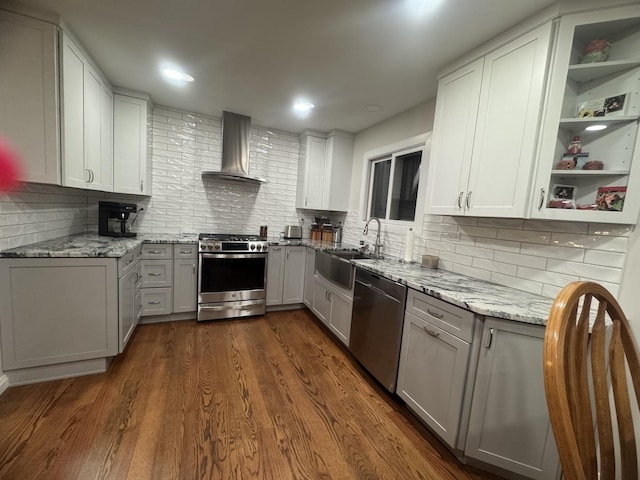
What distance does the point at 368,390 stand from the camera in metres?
1.99

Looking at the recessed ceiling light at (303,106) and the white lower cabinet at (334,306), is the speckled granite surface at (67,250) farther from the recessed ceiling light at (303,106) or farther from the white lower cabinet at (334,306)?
the recessed ceiling light at (303,106)

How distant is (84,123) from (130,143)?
72 cm

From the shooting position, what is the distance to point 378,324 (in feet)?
6.52

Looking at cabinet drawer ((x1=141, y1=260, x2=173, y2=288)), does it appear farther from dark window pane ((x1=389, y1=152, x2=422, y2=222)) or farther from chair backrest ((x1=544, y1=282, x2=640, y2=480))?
chair backrest ((x1=544, y1=282, x2=640, y2=480))

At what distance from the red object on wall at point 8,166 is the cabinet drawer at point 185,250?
126 cm

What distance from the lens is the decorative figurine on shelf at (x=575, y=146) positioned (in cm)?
142

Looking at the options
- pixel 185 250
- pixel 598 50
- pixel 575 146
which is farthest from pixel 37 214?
pixel 598 50

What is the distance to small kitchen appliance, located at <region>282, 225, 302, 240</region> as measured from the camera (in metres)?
3.68

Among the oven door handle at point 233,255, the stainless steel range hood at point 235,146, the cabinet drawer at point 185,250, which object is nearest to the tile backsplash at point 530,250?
the oven door handle at point 233,255

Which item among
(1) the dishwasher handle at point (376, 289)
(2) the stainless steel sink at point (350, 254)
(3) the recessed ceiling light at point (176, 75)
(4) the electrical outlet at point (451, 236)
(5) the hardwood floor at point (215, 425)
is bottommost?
(5) the hardwood floor at point (215, 425)

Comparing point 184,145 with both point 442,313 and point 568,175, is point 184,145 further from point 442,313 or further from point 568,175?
point 568,175

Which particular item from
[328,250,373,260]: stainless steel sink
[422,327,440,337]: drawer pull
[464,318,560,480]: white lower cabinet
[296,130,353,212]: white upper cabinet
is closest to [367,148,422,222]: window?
[296,130,353,212]: white upper cabinet

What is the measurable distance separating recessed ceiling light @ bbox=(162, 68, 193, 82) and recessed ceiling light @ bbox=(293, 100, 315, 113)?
1.00 meters

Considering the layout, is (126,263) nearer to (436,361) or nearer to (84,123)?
(84,123)
